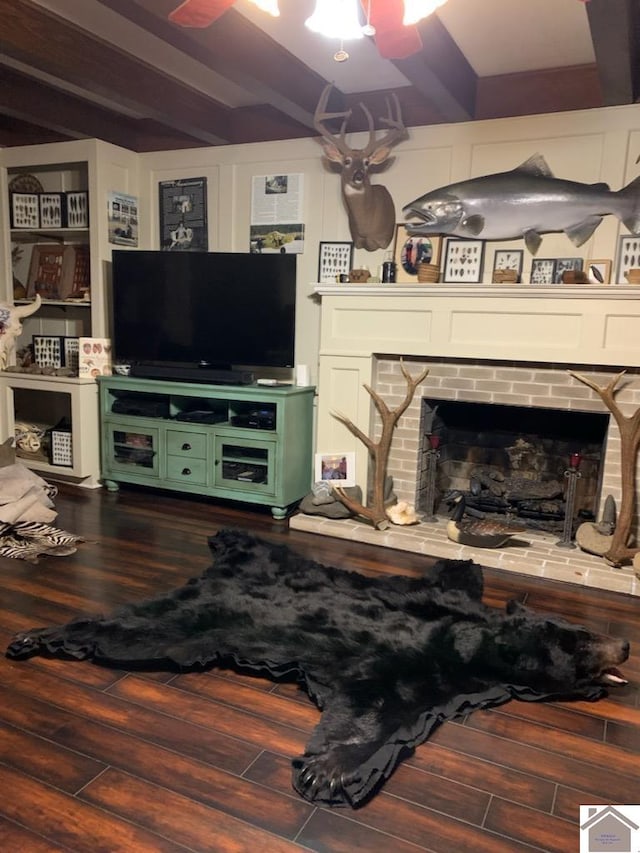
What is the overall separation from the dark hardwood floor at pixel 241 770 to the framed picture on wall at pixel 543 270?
1.90 metres

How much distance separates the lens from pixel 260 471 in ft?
13.0

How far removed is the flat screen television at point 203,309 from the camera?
404 cm

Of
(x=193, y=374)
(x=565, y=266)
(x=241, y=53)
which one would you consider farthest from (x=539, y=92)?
(x=193, y=374)

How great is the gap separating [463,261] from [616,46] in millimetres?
1291

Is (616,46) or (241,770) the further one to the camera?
(616,46)

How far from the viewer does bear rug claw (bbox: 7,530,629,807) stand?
1842mm

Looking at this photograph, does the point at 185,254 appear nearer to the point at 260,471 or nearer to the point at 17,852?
the point at 260,471

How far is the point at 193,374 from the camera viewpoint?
4.14 m

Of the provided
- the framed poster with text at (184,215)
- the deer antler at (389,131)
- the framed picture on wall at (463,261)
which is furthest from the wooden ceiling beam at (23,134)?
the framed picture on wall at (463,261)

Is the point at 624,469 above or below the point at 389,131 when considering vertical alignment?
below

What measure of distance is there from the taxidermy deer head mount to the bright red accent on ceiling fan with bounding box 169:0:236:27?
6.21 feet

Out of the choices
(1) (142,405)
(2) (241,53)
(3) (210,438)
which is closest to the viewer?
(2) (241,53)

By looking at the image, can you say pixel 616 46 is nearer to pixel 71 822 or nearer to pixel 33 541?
pixel 71 822

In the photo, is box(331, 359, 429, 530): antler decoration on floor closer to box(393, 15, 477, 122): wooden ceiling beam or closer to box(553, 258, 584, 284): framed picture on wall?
box(553, 258, 584, 284): framed picture on wall
